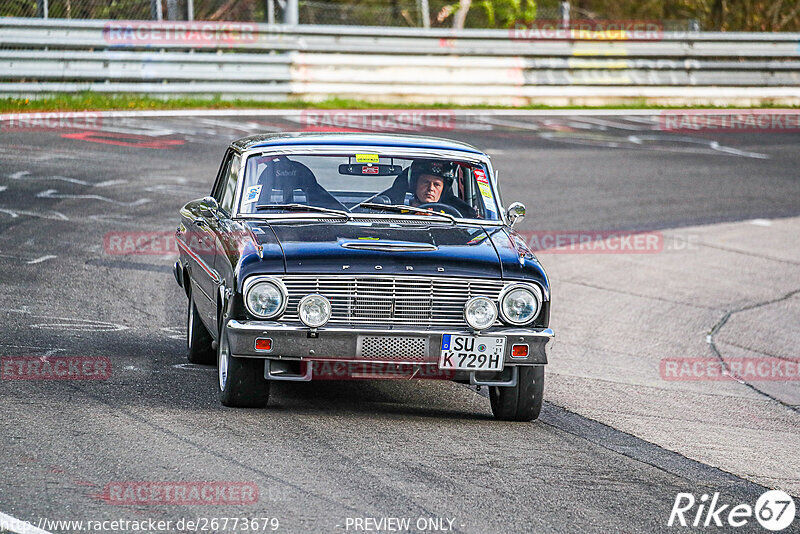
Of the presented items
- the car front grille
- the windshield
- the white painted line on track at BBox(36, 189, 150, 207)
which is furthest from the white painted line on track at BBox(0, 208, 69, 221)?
the car front grille

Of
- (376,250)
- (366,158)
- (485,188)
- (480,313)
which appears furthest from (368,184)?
(480,313)

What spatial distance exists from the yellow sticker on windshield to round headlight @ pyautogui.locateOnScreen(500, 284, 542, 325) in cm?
168

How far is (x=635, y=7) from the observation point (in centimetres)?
3984

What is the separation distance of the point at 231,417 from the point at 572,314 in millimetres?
5105

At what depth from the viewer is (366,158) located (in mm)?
8070

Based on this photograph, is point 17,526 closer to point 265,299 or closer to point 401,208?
point 265,299

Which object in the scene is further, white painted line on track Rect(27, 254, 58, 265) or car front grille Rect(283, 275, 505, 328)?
white painted line on track Rect(27, 254, 58, 265)

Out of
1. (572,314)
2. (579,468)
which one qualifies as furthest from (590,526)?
(572,314)

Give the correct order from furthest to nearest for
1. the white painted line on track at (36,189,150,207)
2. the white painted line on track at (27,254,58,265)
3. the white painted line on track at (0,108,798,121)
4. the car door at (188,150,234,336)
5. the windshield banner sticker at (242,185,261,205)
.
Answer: the white painted line on track at (0,108,798,121)
the white painted line on track at (36,189,150,207)
the white painted line on track at (27,254,58,265)
the windshield banner sticker at (242,185,261,205)
the car door at (188,150,234,336)

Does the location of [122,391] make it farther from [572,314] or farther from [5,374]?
[572,314]

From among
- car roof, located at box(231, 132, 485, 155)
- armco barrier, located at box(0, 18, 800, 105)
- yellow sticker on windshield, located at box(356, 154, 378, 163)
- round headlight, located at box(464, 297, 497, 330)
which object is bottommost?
round headlight, located at box(464, 297, 497, 330)

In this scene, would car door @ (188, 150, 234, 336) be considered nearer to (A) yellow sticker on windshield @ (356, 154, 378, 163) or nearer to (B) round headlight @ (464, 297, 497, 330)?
(A) yellow sticker on windshield @ (356, 154, 378, 163)

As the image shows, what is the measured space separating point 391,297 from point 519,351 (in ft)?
2.55

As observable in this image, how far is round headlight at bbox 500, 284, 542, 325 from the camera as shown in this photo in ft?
22.4
